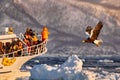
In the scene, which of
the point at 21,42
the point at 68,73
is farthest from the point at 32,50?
the point at 68,73

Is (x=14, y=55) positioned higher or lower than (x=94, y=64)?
higher

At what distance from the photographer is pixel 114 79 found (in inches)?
1476

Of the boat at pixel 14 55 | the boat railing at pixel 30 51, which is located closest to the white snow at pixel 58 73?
the boat railing at pixel 30 51

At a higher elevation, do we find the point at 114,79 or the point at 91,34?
the point at 91,34

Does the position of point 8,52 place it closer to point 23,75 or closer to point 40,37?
point 23,75

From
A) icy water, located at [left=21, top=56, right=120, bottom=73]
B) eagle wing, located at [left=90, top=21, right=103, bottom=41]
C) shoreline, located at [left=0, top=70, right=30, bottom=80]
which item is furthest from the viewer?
icy water, located at [left=21, top=56, right=120, bottom=73]

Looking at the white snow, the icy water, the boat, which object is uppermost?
the boat

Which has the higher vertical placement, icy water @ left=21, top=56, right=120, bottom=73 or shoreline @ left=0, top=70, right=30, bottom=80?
shoreline @ left=0, top=70, right=30, bottom=80

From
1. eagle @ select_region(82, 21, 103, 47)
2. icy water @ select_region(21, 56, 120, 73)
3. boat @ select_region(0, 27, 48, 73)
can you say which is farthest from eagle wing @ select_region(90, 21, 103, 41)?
icy water @ select_region(21, 56, 120, 73)

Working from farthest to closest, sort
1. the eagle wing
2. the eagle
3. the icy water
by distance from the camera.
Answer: the icy water
the eagle wing
the eagle

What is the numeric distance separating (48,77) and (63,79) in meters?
1.21

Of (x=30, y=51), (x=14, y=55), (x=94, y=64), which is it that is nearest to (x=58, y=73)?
(x=30, y=51)

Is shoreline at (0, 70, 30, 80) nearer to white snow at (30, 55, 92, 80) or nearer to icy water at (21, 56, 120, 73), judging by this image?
white snow at (30, 55, 92, 80)

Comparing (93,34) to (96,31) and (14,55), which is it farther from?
(14,55)
